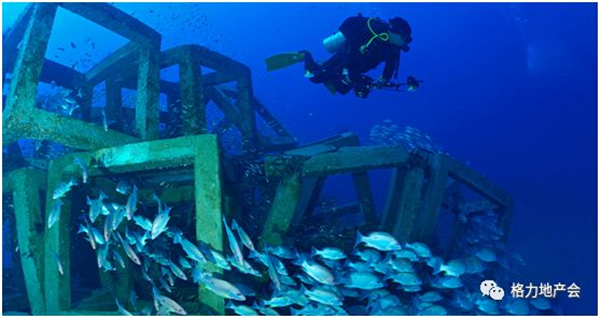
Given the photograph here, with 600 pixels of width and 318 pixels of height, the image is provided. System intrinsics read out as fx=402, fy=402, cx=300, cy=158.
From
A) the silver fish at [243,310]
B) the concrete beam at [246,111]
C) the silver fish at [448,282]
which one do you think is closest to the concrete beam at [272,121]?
the concrete beam at [246,111]

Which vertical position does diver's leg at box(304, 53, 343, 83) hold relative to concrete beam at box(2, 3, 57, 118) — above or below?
above

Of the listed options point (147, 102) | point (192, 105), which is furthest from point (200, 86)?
point (147, 102)

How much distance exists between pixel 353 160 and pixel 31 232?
460 cm

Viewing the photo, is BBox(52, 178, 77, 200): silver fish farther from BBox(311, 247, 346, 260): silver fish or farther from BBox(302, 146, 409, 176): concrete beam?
BBox(311, 247, 346, 260): silver fish

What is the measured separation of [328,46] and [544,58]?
5500cm

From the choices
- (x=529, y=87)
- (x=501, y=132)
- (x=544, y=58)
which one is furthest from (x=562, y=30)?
(x=501, y=132)

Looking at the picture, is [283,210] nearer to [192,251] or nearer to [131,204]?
A: [192,251]

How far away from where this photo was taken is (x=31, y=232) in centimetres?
561

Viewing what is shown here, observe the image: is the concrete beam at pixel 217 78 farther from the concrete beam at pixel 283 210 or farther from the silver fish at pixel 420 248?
the silver fish at pixel 420 248

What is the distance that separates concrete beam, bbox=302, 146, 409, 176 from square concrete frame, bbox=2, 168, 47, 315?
12.5 feet

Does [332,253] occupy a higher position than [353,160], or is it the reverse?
[353,160]

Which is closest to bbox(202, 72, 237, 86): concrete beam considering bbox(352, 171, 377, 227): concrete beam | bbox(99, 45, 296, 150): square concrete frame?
bbox(99, 45, 296, 150): square concrete frame

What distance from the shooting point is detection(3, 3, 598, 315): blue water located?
80.8 ft

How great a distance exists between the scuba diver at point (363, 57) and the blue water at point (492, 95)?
14535 mm
